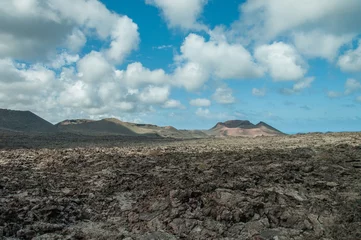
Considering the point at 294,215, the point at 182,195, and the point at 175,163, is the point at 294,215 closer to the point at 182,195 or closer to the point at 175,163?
the point at 182,195

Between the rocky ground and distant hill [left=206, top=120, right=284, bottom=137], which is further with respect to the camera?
distant hill [left=206, top=120, right=284, bottom=137]

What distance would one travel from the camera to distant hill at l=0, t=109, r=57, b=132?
287 feet

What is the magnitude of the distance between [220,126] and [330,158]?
12464 cm

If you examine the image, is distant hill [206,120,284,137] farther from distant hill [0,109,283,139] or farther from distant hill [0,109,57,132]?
distant hill [0,109,57,132]

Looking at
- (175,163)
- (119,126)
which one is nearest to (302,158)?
(175,163)

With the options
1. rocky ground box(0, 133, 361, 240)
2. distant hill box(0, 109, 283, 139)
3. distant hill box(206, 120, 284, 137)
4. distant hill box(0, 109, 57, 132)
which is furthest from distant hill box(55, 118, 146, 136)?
rocky ground box(0, 133, 361, 240)

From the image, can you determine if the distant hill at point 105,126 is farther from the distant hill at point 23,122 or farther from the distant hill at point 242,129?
the distant hill at point 242,129

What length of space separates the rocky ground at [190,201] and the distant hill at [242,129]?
253 feet

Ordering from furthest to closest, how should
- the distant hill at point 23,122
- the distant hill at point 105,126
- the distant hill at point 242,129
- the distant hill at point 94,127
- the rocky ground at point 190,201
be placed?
1. the distant hill at point 242,129
2. the distant hill at point 105,126
3. the distant hill at point 94,127
4. the distant hill at point 23,122
5. the rocky ground at point 190,201

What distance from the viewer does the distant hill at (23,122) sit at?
287 ft

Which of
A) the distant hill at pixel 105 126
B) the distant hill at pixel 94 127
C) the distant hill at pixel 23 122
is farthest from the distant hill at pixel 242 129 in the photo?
the distant hill at pixel 23 122

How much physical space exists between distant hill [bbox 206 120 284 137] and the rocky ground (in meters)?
77.2

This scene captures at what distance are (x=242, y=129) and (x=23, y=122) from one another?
68.3m

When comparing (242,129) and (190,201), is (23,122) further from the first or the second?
(190,201)
